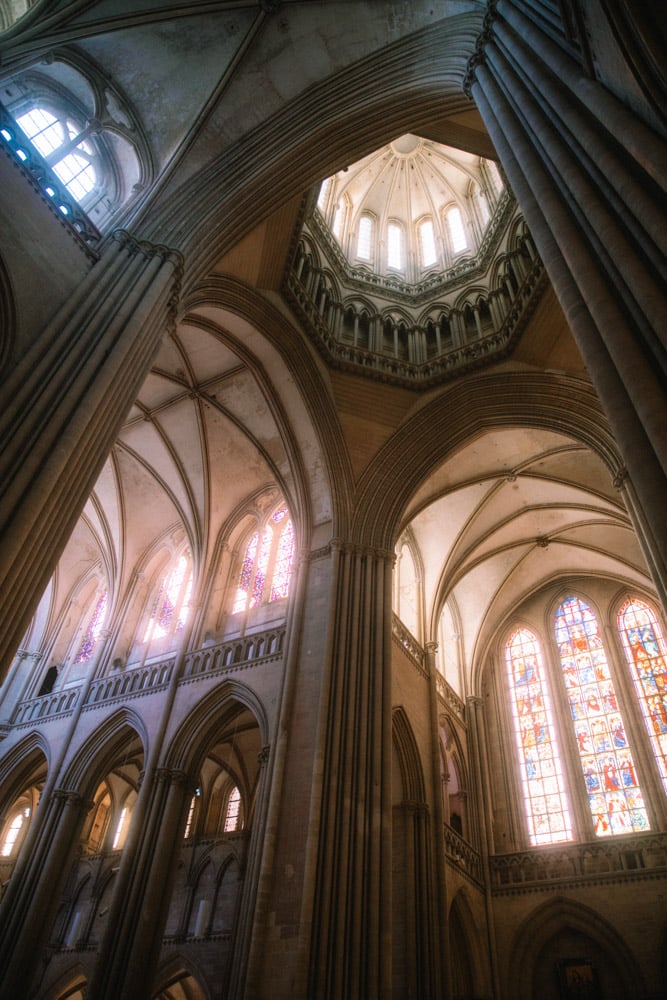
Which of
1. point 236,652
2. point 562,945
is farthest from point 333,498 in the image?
point 562,945

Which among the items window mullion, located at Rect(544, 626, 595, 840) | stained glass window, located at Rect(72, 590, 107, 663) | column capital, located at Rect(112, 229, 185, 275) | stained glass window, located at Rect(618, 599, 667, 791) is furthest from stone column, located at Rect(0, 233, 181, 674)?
stained glass window, located at Rect(618, 599, 667, 791)

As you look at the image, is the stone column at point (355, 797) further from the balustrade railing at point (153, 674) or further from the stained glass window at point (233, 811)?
the stained glass window at point (233, 811)

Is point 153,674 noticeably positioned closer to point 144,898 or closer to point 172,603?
point 172,603

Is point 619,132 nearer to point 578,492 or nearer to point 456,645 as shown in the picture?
point 578,492

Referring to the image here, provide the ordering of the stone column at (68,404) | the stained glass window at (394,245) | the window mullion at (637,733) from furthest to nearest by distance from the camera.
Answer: the stained glass window at (394,245)
the window mullion at (637,733)
the stone column at (68,404)

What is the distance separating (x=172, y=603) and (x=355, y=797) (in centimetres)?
832

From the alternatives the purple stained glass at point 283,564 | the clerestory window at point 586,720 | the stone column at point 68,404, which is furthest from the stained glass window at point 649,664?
the stone column at point 68,404

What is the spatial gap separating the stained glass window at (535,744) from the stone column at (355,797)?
712 cm

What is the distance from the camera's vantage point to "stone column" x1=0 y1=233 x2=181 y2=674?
5770mm

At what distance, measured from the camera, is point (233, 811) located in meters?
16.4

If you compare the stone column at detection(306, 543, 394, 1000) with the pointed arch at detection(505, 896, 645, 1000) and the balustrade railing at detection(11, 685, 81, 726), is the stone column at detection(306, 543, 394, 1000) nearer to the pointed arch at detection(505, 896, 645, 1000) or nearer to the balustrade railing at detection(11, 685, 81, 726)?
the pointed arch at detection(505, 896, 645, 1000)

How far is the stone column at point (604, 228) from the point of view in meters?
3.97

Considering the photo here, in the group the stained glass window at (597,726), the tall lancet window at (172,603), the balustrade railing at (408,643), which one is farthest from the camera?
the tall lancet window at (172,603)

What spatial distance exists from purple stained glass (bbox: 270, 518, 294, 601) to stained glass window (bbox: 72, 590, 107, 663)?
5.10 m
